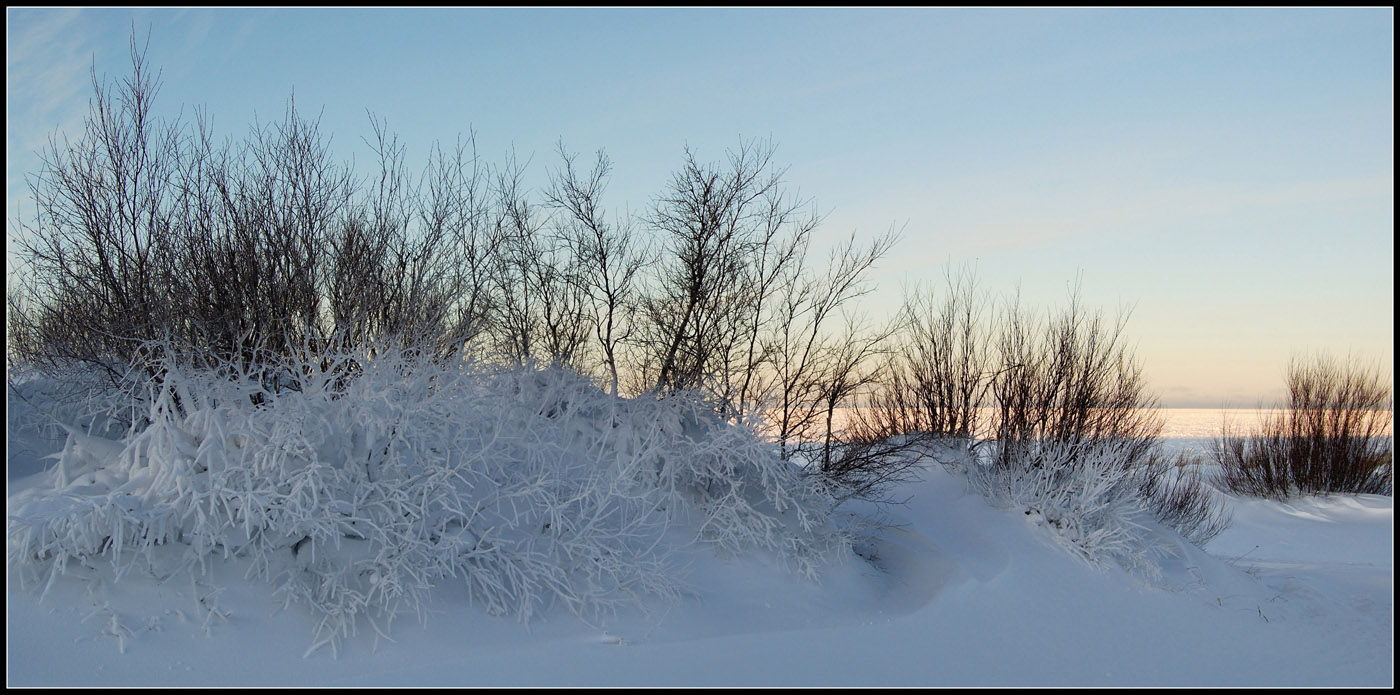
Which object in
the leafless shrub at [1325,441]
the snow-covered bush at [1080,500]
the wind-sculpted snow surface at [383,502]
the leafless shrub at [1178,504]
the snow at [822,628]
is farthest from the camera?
the leafless shrub at [1325,441]

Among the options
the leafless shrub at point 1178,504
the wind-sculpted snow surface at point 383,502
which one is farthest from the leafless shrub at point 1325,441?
the wind-sculpted snow surface at point 383,502

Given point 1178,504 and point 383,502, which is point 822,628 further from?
point 1178,504

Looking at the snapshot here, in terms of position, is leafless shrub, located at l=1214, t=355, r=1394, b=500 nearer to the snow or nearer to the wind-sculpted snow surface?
the snow

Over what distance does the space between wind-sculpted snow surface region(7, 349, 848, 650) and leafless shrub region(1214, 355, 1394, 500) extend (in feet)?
60.8

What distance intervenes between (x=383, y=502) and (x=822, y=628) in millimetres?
3709

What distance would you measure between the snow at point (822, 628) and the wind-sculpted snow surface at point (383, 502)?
0.53 feet

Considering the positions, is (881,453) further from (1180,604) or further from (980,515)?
(1180,604)

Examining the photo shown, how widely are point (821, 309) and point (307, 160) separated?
Result: 7.38 metres

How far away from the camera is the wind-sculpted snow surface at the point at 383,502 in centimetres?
635

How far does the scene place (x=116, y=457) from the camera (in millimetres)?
7258

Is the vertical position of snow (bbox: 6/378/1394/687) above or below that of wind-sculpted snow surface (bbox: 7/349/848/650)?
below

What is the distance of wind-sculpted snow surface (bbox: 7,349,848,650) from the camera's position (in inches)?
250

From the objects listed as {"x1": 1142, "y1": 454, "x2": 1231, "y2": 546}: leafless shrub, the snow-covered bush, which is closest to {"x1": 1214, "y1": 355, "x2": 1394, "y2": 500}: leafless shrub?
{"x1": 1142, "y1": 454, "x2": 1231, "y2": 546}: leafless shrub

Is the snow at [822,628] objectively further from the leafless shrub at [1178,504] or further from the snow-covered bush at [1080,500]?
the leafless shrub at [1178,504]
